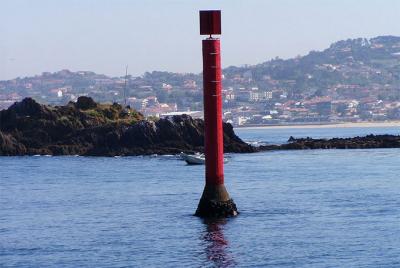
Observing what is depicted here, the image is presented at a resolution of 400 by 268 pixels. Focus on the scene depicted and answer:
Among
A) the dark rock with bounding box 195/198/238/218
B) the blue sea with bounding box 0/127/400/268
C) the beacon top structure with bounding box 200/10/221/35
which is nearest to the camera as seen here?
the blue sea with bounding box 0/127/400/268

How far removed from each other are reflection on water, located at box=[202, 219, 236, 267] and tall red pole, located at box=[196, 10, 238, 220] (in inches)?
36.3

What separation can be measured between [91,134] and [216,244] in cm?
7243

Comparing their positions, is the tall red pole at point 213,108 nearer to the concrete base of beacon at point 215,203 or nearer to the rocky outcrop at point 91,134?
the concrete base of beacon at point 215,203

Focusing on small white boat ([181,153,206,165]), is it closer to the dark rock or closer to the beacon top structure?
the dark rock

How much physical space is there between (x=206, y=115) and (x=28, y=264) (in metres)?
10.4

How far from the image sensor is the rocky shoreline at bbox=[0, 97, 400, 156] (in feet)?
356

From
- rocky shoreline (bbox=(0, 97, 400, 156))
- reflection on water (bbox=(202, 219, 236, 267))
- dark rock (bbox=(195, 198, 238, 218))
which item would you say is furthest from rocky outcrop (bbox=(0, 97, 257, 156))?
reflection on water (bbox=(202, 219, 236, 267))

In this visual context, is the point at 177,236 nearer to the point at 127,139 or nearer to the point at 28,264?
Answer: the point at 28,264

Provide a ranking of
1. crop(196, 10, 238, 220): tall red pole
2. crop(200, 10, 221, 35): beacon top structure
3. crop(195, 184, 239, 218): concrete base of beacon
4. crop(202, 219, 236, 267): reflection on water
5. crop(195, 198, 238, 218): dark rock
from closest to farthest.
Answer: crop(202, 219, 236, 267): reflection on water < crop(196, 10, 238, 220): tall red pole < crop(200, 10, 221, 35): beacon top structure < crop(195, 184, 239, 218): concrete base of beacon < crop(195, 198, 238, 218): dark rock

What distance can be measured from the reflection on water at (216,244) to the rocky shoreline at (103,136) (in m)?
58.2

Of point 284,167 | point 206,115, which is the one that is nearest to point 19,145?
point 284,167

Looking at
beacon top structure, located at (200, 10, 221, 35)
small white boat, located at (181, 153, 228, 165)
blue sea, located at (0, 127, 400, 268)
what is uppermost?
beacon top structure, located at (200, 10, 221, 35)

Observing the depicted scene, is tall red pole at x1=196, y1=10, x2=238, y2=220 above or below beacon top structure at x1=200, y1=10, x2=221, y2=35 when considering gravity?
below

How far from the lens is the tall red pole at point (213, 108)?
148 feet
